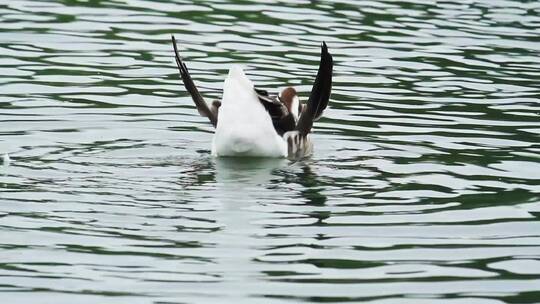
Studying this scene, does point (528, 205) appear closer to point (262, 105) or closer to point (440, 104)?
point (262, 105)

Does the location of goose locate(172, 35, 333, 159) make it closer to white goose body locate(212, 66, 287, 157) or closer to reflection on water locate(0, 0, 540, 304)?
white goose body locate(212, 66, 287, 157)

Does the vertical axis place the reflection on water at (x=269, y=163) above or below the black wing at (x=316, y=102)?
below

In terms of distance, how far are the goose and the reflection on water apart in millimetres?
167

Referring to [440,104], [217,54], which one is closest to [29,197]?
[440,104]

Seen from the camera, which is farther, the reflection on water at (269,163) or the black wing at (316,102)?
the black wing at (316,102)

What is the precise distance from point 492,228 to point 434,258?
106 cm

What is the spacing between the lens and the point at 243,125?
12438mm

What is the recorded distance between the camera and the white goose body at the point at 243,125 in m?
12.2

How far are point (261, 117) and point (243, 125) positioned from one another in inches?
6.4

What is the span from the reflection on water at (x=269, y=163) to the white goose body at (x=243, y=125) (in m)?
0.16

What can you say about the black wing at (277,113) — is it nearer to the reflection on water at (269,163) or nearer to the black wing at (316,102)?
the black wing at (316,102)

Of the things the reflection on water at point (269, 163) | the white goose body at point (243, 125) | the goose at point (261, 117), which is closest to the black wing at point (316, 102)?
the goose at point (261, 117)

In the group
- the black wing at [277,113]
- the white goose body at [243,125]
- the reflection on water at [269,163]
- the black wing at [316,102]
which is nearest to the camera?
the reflection on water at [269,163]

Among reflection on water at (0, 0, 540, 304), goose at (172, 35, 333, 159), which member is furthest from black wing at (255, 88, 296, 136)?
reflection on water at (0, 0, 540, 304)
